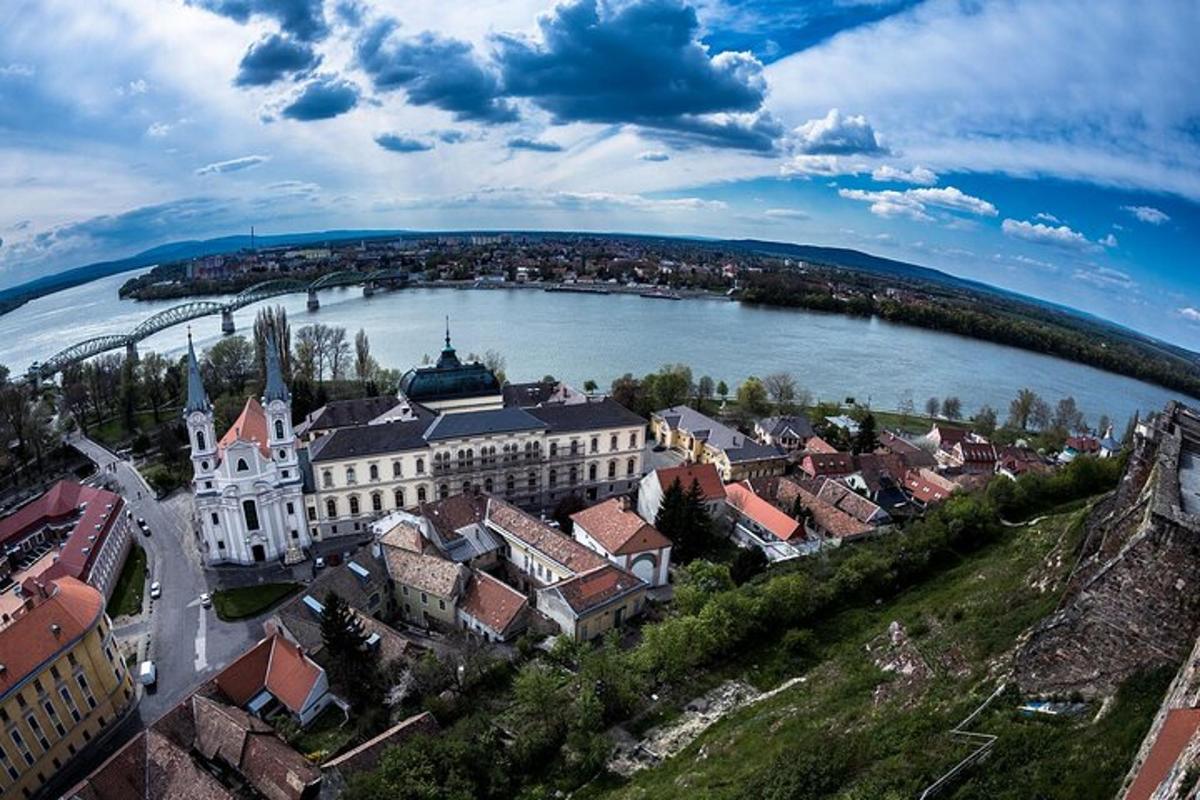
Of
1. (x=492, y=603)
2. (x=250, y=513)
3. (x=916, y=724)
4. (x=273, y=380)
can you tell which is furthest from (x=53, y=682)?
(x=916, y=724)

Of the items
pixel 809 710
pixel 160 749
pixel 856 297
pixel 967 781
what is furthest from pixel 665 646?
pixel 856 297

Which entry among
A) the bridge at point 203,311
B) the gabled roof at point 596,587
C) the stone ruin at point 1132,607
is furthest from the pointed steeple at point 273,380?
the bridge at point 203,311

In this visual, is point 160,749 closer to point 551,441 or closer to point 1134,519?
point 551,441

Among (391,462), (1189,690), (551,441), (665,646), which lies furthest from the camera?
(551,441)

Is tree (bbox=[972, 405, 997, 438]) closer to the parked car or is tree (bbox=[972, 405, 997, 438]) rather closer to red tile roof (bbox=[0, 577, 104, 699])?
the parked car

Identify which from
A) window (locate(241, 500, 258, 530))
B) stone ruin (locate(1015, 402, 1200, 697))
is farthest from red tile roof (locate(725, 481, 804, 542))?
window (locate(241, 500, 258, 530))
